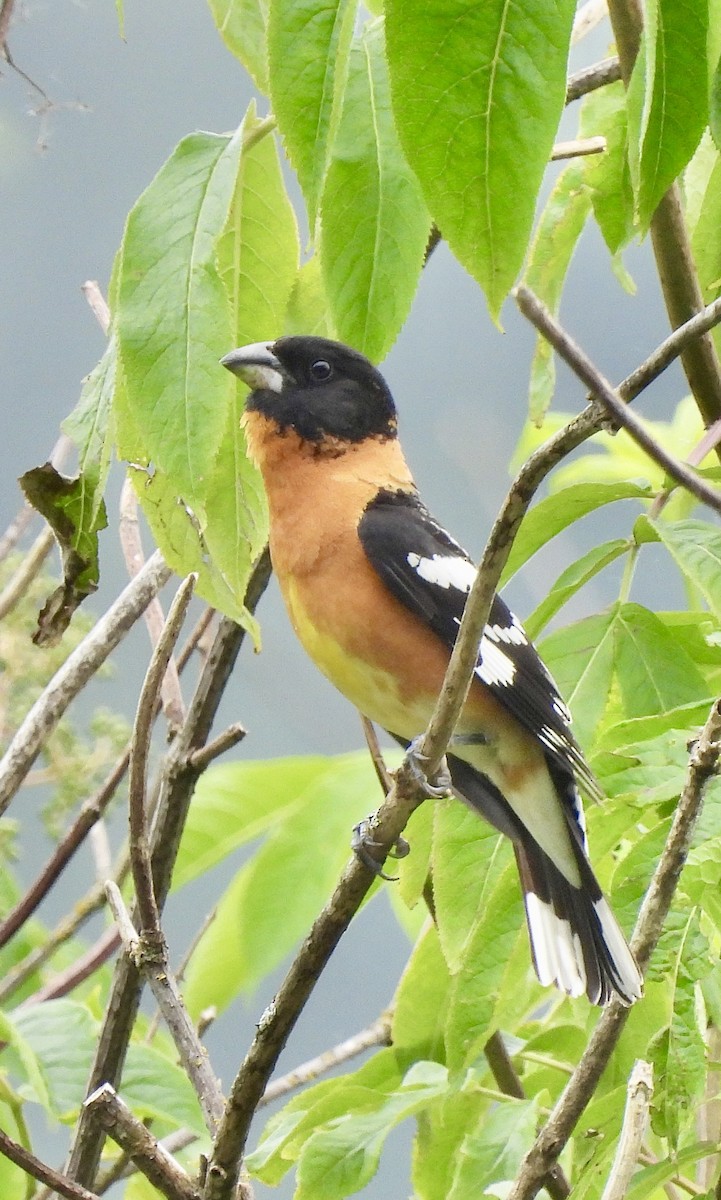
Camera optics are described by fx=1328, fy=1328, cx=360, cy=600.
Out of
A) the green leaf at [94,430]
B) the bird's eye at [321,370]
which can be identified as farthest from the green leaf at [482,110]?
the bird's eye at [321,370]

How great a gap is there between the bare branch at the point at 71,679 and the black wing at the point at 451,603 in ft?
0.94

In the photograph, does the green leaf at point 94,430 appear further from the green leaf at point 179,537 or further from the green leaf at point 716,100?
the green leaf at point 716,100

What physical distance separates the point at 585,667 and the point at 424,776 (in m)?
0.25

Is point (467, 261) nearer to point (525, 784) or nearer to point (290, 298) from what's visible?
point (290, 298)

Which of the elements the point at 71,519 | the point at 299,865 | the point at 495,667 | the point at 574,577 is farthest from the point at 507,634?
the point at 71,519

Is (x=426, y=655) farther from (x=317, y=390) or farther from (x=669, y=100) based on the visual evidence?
(x=669, y=100)

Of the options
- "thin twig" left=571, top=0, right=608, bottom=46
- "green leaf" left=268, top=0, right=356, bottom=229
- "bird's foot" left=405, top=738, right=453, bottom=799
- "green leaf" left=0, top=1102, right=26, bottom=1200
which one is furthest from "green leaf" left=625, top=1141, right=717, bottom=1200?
"thin twig" left=571, top=0, right=608, bottom=46

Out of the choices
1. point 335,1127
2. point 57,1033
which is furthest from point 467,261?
point 57,1033

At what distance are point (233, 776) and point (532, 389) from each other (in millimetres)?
679

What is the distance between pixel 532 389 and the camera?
153 centimetres

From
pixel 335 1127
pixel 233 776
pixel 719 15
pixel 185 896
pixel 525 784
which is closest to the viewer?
pixel 719 15

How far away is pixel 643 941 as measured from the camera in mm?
968

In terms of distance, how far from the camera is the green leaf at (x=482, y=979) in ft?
3.80

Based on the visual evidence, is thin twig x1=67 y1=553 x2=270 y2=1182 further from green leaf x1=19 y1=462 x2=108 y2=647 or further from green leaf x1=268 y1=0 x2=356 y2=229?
green leaf x1=268 y1=0 x2=356 y2=229
